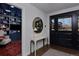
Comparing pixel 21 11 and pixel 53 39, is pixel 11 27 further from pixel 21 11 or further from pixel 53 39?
pixel 53 39

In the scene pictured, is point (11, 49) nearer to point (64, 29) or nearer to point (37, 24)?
point (37, 24)

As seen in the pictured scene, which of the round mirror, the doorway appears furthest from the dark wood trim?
the round mirror

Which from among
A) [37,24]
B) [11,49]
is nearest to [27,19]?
[37,24]

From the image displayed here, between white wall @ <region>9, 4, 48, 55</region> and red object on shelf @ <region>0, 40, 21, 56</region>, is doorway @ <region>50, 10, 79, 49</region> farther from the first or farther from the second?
red object on shelf @ <region>0, 40, 21, 56</region>

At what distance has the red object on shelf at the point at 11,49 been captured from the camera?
4.73 feet

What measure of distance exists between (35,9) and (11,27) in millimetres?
603

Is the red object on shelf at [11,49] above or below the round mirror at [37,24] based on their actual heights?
below

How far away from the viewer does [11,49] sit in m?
1.57

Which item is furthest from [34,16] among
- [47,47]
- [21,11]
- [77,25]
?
[77,25]

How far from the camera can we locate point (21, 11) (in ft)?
5.17

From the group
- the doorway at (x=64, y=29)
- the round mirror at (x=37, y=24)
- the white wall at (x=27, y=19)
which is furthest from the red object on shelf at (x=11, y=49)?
the doorway at (x=64, y=29)

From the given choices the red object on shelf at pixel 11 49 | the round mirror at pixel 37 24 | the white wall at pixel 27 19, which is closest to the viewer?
the red object on shelf at pixel 11 49

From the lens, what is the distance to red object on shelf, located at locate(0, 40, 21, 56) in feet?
4.73

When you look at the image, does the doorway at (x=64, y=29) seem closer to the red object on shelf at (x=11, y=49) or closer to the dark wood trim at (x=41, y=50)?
the dark wood trim at (x=41, y=50)
